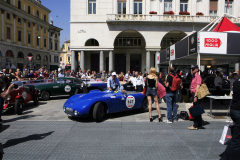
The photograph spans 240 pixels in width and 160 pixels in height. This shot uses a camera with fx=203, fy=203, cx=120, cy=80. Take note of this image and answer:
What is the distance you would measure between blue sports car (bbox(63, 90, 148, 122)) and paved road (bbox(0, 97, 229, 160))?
14.3 inches

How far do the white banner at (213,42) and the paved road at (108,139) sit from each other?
3.05m

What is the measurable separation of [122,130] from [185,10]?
2411 centimetres

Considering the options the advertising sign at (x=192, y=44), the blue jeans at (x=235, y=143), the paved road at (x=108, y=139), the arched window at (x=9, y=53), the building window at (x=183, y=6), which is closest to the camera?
the blue jeans at (x=235, y=143)

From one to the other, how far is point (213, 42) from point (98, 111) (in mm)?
5518

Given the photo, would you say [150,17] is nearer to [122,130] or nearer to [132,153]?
[122,130]

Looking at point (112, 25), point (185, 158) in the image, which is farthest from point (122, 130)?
point (112, 25)

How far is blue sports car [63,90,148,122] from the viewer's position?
6.91 m

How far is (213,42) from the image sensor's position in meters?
8.42

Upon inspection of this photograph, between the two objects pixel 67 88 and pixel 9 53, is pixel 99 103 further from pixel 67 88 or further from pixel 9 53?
pixel 9 53

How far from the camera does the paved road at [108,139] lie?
4.30 meters

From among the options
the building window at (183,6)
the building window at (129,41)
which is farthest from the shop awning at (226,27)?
the building window at (129,41)

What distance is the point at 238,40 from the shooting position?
848cm

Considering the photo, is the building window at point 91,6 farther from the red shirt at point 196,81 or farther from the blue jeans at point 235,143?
the blue jeans at point 235,143

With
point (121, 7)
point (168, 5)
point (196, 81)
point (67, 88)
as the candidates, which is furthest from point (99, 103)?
point (168, 5)
